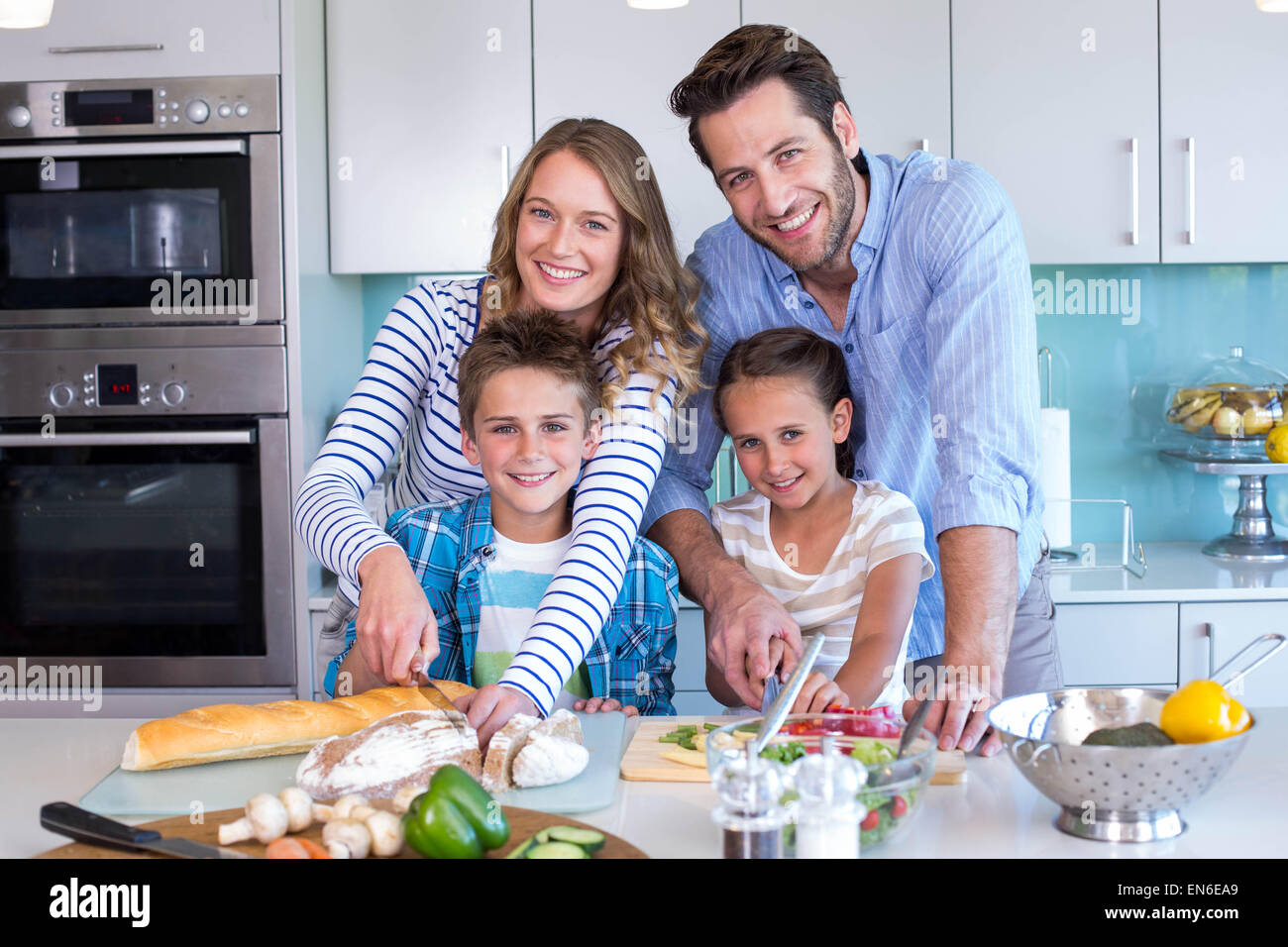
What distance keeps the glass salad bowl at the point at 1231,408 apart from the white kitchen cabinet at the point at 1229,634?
1.50ft

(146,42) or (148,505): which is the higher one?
(146,42)

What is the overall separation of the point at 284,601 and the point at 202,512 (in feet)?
0.86

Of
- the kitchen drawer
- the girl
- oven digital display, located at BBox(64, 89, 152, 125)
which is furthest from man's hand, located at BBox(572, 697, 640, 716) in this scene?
oven digital display, located at BBox(64, 89, 152, 125)

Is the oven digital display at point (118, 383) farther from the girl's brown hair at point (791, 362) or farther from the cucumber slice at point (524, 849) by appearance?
the cucumber slice at point (524, 849)

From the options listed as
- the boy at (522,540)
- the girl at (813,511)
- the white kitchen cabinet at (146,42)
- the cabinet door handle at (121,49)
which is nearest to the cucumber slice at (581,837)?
the boy at (522,540)

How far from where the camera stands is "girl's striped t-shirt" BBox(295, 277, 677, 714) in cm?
138

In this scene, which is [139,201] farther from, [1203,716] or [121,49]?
[1203,716]

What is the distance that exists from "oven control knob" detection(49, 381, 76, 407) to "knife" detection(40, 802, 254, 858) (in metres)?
1.75

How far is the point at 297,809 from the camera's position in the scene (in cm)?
94

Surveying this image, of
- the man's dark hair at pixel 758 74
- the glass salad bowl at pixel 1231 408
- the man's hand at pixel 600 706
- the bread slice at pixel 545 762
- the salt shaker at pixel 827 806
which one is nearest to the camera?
the salt shaker at pixel 827 806

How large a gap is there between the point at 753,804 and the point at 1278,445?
2.29 metres

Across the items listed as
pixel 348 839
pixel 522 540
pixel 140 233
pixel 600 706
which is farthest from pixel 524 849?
pixel 140 233

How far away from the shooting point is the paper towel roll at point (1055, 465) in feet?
8.68
